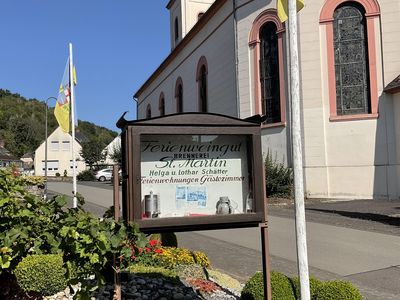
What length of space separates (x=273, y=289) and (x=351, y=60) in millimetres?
17098

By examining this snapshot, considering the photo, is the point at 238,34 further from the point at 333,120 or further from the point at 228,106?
the point at 333,120

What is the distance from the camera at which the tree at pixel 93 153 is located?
6184 centimetres

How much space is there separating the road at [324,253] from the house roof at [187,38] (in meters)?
17.5

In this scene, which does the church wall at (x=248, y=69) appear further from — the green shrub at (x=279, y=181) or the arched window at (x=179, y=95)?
the arched window at (x=179, y=95)

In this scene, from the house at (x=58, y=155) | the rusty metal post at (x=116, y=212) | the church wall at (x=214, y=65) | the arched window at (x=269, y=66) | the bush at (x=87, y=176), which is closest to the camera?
the rusty metal post at (x=116, y=212)

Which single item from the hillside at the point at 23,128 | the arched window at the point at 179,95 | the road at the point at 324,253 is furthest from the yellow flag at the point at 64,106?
the hillside at the point at 23,128

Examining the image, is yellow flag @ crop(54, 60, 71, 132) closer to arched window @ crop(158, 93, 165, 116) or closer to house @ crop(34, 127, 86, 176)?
arched window @ crop(158, 93, 165, 116)

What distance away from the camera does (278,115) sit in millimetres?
21406

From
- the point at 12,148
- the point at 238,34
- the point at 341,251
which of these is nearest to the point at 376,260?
the point at 341,251

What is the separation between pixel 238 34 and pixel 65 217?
69.7 ft

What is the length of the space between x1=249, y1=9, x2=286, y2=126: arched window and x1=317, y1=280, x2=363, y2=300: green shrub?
16679 mm

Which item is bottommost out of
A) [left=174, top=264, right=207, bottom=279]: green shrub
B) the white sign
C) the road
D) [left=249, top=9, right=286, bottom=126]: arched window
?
the road

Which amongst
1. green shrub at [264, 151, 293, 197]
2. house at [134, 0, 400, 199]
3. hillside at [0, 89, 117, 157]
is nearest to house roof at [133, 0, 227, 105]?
house at [134, 0, 400, 199]

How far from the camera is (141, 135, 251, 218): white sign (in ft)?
13.9
